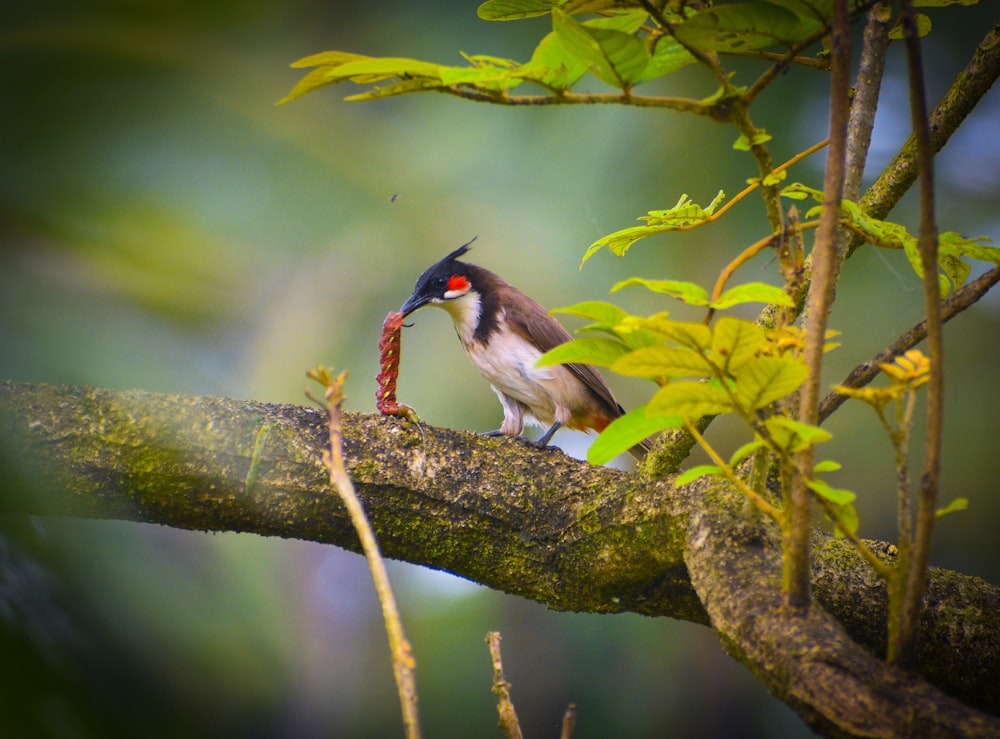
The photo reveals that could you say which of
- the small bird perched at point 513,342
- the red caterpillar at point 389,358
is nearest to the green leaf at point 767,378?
the red caterpillar at point 389,358

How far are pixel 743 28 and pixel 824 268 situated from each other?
9.2 inches

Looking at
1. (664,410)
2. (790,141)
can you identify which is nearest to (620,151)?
(790,141)

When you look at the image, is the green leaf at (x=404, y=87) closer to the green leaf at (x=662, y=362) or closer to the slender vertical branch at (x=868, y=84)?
the green leaf at (x=662, y=362)

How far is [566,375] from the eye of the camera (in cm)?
250

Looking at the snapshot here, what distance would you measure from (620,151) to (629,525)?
2133 millimetres

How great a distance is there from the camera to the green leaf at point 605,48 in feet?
2.30

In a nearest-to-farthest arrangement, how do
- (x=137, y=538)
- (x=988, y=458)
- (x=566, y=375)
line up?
1. (x=566, y=375)
2. (x=137, y=538)
3. (x=988, y=458)

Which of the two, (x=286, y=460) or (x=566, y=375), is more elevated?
(x=566, y=375)

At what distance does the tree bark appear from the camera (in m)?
1.39

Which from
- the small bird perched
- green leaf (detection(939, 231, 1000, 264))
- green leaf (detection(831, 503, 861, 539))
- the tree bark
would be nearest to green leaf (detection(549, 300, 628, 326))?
green leaf (detection(831, 503, 861, 539))

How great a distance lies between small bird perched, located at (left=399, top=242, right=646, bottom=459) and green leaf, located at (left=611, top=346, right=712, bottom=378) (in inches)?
65.3

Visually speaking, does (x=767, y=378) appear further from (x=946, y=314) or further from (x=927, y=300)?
(x=946, y=314)

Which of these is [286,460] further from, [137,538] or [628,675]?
[628,675]

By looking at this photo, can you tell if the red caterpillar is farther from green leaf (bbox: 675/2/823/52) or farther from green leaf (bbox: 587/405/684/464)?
green leaf (bbox: 675/2/823/52)
